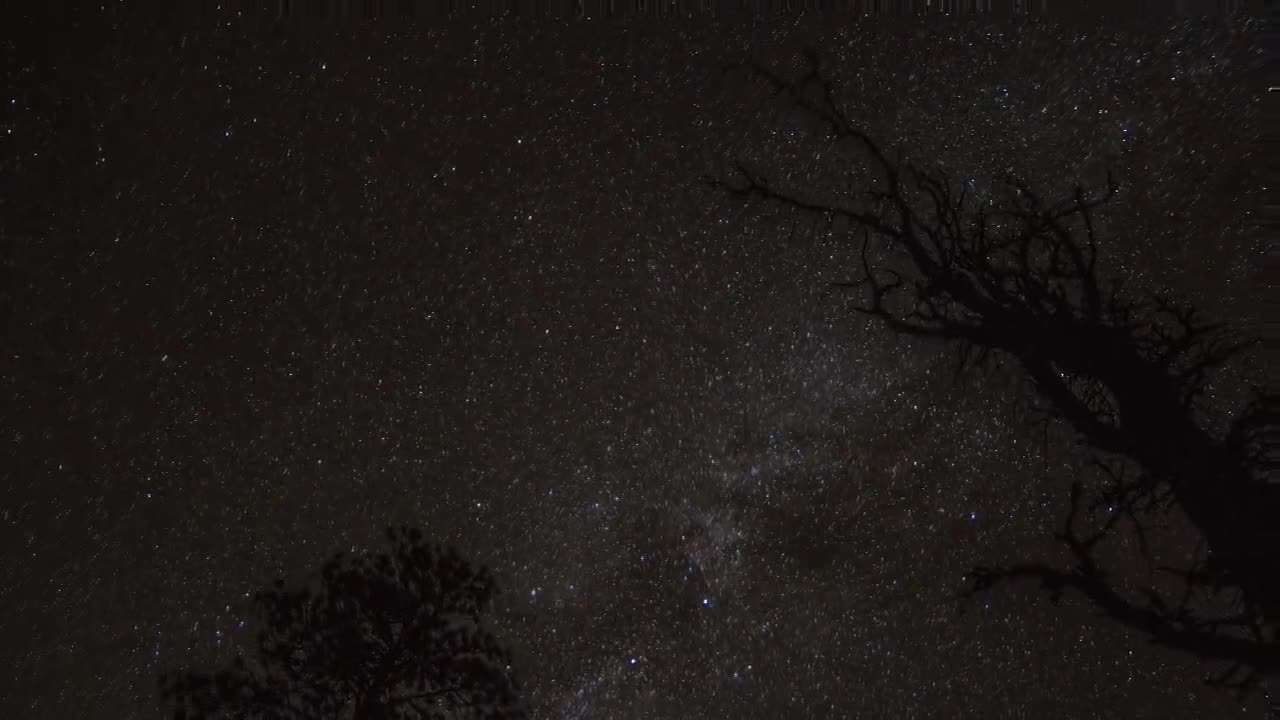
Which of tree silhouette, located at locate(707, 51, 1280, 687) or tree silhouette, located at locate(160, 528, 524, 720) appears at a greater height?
tree silhouette, located at locate(707, 51, 1280, 687)

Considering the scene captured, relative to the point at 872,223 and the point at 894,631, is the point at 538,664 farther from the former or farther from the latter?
the point at 872,223

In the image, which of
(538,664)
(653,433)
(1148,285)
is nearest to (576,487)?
(653,433)

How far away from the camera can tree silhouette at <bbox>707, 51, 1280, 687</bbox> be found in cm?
154

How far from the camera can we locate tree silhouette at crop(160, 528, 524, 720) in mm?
1533

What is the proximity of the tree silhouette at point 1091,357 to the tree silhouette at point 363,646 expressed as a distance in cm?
72

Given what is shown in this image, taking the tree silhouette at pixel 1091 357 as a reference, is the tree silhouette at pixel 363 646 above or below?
below

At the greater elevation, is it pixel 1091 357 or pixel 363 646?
pixel 1091 357

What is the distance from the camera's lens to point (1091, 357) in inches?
62.3

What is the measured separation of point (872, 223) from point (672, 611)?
0.64m

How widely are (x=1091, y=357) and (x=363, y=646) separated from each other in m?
1.17

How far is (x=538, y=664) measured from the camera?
4.98 feet

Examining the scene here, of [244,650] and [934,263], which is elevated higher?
[934,263]

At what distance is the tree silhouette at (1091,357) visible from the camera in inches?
60.7

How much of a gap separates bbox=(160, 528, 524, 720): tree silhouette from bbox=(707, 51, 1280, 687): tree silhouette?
72 centimetres
